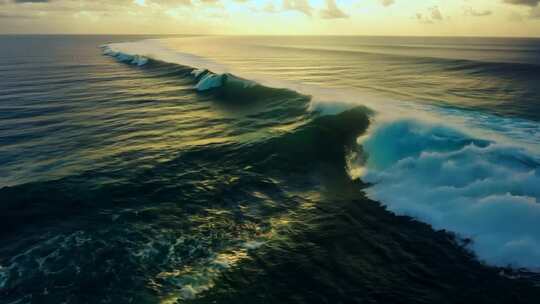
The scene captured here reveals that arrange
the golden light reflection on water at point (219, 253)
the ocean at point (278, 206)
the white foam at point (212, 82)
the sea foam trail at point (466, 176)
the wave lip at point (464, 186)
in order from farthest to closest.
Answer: the white foam at point (212, 82), the sea foam trail at point (466, 176), the wave lip at point (464, 186), the ocean at point (278, 206), the golden light reflection on water at point (219, 253)

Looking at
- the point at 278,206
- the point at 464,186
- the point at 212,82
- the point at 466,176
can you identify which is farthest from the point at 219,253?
A: the point at 212,82

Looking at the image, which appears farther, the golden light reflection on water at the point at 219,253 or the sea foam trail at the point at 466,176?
the sea foam trail at the point at 466,176

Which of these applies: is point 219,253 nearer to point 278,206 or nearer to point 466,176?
point 278,206

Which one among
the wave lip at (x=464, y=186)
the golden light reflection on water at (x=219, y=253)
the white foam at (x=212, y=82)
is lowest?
the golden light reflection on water at (x=219, y=253)

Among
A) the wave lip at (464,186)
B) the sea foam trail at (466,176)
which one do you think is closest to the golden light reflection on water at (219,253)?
the wave lip at (464,186)

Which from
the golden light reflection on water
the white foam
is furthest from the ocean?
the white foam

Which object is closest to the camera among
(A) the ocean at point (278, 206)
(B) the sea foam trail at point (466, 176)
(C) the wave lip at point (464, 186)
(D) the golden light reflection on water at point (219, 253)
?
(D) the golden light reflection on water at point (219, 253)

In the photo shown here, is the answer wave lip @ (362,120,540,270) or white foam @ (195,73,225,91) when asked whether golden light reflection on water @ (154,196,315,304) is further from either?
white foam @ (195,73,225,91)

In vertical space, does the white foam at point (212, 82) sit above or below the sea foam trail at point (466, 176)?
above

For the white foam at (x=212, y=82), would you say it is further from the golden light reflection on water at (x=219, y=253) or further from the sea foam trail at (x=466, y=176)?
the golden light reflection on water at (x=219, y=253)
